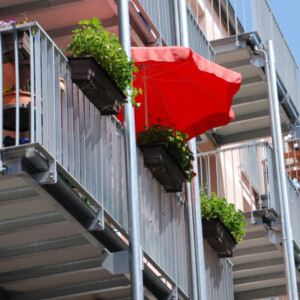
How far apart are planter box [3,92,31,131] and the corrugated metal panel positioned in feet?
13.5

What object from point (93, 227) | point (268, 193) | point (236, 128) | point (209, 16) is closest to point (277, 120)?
point (268, 193)

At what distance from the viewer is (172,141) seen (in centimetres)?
1162

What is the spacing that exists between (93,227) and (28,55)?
4.82 feet

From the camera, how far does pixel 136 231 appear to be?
9.77m

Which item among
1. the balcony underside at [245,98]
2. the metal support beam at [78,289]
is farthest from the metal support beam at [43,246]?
the balcony underside at [245,98]

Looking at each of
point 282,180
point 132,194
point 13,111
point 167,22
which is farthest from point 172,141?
point 282,180

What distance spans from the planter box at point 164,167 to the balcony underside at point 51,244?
1.08 meters

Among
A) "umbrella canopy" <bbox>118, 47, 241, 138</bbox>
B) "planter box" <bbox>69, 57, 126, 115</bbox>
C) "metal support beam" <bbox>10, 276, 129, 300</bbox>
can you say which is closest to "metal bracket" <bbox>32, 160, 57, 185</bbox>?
"planter box" <bbox>69, 57, 126, 115</bbox>

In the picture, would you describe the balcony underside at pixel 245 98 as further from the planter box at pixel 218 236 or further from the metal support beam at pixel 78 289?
the metal support beam at pixel 78 289

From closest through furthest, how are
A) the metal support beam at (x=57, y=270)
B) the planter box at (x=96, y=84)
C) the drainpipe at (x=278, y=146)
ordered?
the planter box at (x=96, y=84) < the metal support beam at (x=57, y=270) < the drainpipe at (x=278, y=146)

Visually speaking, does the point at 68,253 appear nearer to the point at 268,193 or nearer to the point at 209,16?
the point at 268,193

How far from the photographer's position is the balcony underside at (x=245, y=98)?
1655 cm

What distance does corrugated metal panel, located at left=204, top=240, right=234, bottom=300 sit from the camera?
42.2ft

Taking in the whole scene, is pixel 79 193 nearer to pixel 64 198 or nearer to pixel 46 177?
pixel 64 198
